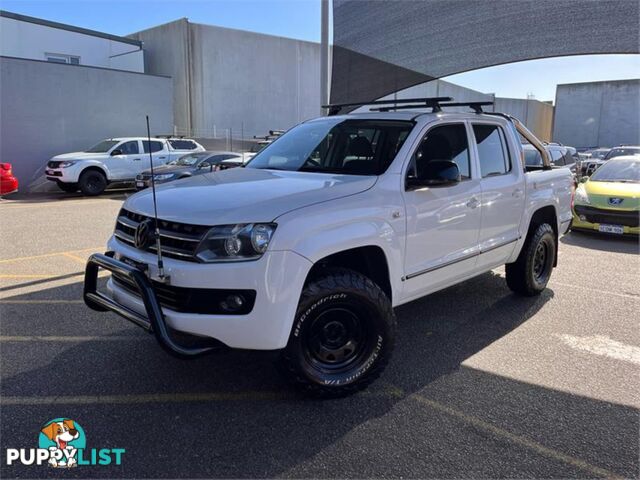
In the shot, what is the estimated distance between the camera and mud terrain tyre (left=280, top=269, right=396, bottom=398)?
10.6 feet

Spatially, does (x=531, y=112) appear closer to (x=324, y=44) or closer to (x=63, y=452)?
(x=324, y=44)

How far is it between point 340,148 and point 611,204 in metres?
7.37

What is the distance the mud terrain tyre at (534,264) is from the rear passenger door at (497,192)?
372 millimetres

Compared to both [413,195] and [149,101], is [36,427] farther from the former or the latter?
[149,101]

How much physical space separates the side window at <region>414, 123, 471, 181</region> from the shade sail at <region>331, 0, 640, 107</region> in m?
4.14

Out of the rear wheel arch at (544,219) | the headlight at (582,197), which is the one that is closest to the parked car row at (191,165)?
the headlight at (582,197)

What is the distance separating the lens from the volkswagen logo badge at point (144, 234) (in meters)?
3.34

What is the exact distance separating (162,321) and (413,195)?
6.48 feet

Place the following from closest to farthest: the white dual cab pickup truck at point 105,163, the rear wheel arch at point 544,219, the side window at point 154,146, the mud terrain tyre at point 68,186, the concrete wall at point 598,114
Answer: the rear wheel arch at point 544,219, the white dual cab pickup truck at point 105,163, the mud terrain tyre at point 68,186, the side window at point 154,146, the concrete wall at point 598,114

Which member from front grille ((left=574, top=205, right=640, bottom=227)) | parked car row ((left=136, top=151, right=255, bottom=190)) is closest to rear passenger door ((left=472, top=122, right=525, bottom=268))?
front grille ((left=574, top=205, right=640, bottom=227))

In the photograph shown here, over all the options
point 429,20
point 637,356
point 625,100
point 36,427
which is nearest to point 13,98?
point 429,20

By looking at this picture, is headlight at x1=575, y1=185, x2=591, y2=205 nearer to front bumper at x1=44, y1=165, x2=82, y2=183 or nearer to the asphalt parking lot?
the asphalt parking lot

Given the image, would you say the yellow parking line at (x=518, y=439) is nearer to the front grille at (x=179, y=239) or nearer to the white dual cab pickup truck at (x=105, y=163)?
the front grille at (x=179, y=239)

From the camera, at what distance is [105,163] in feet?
54.2
